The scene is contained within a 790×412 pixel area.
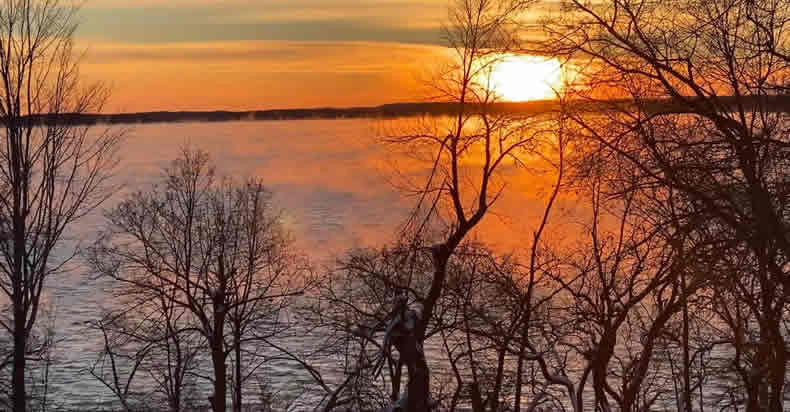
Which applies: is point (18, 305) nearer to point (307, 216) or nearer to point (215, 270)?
point (215, 270)

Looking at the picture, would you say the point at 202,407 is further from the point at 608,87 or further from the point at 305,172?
the point at 305,172

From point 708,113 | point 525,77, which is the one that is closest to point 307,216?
point 525,77

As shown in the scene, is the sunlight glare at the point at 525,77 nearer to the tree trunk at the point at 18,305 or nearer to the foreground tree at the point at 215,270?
the tree trunk at the point at 18,305

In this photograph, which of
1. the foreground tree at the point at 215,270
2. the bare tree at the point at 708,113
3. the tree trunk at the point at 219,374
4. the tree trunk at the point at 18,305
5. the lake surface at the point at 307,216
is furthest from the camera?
the lake surface at the point at 307,216

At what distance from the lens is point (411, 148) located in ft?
43.8

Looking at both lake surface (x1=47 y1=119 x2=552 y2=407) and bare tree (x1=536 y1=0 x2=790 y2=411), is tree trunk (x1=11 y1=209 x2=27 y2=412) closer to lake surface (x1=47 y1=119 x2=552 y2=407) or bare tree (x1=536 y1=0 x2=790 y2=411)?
lake surface (x1=47 y1=119 x2=552 y2=407)

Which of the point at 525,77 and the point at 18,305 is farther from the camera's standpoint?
the point at 18,305

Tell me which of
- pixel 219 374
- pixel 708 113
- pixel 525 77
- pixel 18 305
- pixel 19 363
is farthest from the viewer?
pixel 219 374

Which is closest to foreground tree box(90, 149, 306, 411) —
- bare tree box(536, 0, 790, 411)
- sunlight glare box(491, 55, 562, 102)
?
sunlight glare box(491, 55, 562, 102)

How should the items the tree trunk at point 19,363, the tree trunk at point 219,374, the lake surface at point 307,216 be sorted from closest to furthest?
the tree trunk at point 19,363, the tree trunk at point 219,374, the lake surface at point 307,216

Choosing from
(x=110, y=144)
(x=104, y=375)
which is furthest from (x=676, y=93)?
(x=104, y=375)

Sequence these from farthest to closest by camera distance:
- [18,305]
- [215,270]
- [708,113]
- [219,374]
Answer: [215,270]
[219,374]
[18,305]
[708,113]

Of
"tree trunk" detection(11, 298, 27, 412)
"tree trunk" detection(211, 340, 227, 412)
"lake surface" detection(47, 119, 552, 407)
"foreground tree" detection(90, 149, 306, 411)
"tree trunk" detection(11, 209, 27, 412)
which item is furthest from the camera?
"lake surface" detection(47, 119, 552, 407)

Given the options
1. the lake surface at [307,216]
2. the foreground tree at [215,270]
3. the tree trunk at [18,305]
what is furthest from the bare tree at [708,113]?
the foreground tree at [215,270]
